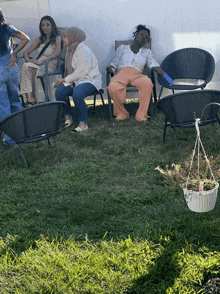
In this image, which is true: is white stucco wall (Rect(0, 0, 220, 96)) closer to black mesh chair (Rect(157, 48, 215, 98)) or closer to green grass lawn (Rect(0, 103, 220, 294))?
black mesh chair (Rect(157, 48, 215, 98))

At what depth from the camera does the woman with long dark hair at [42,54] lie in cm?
586

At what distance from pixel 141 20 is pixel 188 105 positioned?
12.0 feet

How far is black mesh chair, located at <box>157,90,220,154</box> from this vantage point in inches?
140

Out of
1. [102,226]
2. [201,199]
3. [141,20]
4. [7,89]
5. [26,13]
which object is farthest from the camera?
[26,13]

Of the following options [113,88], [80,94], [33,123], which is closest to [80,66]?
[80,94]

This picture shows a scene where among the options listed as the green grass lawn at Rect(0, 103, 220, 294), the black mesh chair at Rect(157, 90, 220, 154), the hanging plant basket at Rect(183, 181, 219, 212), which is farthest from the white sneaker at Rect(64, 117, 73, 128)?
the hanging plant basket at Rect(183, 181, 219, 212)

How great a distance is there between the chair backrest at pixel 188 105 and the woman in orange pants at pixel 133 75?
1566 mm

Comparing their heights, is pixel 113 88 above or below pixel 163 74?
below

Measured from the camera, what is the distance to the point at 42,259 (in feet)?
6.93

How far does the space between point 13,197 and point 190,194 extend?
1.70m

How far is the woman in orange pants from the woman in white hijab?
1.23 feet

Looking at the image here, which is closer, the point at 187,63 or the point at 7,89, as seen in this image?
the point at 7,89

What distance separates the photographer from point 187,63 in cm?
616

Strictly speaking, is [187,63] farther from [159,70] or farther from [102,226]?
[102,226]
